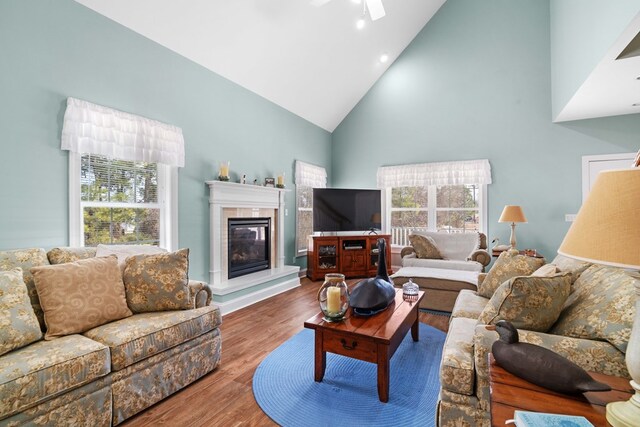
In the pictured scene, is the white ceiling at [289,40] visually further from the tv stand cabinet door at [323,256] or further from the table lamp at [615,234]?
the table lamp at [615,234]

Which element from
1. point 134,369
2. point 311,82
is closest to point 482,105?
point 311,82

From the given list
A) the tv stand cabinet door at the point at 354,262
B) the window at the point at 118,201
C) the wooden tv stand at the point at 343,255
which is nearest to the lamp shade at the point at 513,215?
the wooden tv stand at the point at 343,255

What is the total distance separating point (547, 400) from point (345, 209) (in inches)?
186

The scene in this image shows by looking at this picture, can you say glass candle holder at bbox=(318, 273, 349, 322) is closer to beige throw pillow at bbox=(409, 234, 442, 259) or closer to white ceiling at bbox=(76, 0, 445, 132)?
beige throw pillow at bbox=(409, 234, 442, 259)

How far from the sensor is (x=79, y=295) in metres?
1.92

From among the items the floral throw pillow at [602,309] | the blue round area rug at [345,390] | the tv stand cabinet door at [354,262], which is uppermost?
the floral throw pillow at [602,309]

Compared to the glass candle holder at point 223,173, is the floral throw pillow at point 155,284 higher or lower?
lower

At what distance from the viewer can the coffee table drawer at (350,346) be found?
1.93 meters

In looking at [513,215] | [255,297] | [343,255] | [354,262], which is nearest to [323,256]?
[343,255]

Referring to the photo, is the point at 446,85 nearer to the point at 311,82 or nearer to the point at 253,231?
the point at 311,82

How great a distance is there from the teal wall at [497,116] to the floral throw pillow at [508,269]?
2858 millimetres

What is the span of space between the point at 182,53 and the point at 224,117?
850 mm

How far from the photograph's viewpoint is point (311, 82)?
5.09 metres

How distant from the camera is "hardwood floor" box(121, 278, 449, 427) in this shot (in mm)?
1822
